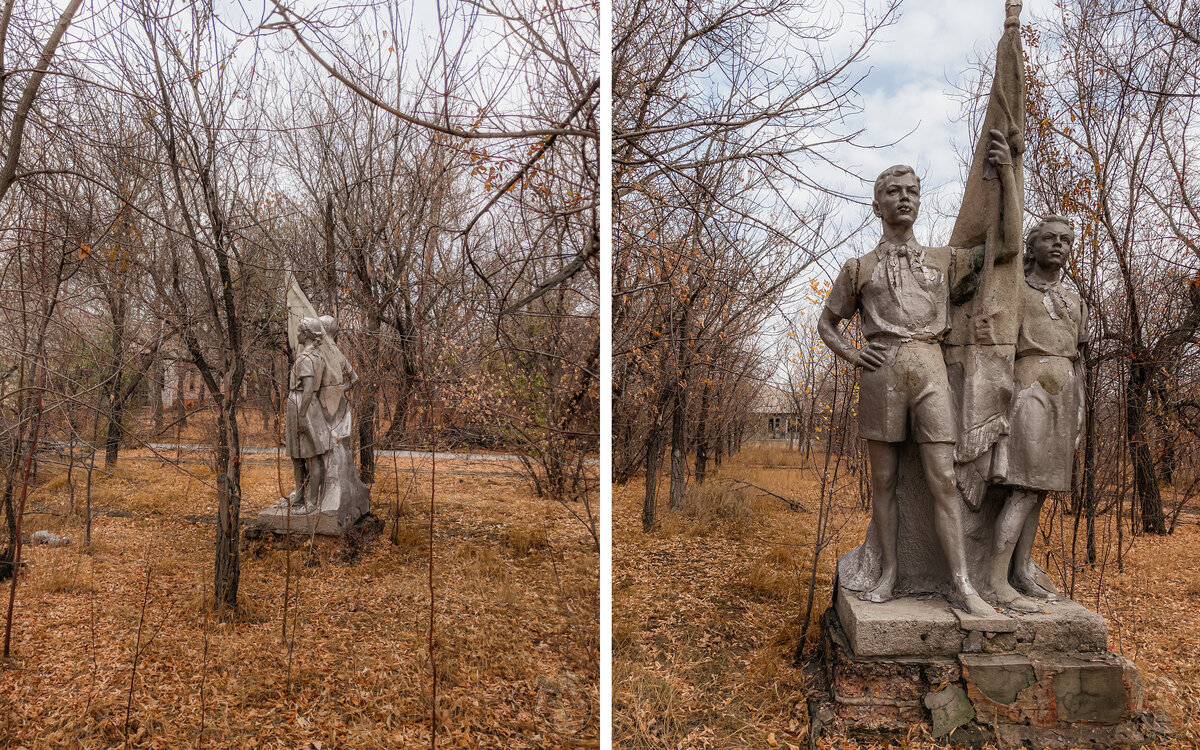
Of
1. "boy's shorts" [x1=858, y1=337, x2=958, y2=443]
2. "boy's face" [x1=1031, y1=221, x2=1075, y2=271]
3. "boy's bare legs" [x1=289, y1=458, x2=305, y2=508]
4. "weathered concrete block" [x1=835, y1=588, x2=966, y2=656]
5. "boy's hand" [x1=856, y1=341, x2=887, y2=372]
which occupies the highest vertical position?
"boy's face" [x1=1031, y1=221, x2=1075, y2=271]

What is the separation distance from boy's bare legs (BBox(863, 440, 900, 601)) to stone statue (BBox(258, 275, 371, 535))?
3530mm

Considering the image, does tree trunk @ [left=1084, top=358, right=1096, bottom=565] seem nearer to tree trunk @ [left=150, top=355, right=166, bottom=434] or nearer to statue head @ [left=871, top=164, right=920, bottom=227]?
statue head @ [left=871, top=164, right=920, bottom=227]

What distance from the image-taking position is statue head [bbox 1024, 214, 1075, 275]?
3061 millimetres

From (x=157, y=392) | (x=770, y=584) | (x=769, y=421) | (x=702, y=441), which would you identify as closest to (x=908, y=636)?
(x=770, y=584)

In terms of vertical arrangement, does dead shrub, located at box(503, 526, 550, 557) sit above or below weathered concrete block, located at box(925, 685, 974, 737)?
above

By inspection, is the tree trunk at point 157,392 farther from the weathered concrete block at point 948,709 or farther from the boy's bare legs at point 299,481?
the weathered concrete block at point 948,709

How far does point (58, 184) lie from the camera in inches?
96.4

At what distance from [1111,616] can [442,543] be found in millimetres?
4560

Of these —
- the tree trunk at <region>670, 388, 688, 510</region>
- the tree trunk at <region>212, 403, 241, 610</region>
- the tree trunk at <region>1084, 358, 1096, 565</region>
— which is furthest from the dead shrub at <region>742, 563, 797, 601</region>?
the tree trunk at <region>212, 403, 241, 610</region>

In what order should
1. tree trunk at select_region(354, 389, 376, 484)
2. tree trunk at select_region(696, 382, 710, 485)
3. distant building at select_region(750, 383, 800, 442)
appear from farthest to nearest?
distant building at select_region(750, 383, 800, 442)
tree trunk at select_region(696, 382, 710, 485)
tree trunk at select_region(354, 389, 376, 484)

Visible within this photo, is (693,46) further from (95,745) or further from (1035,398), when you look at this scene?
(95,745)

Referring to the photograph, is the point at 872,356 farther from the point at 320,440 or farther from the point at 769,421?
the point at 769,421

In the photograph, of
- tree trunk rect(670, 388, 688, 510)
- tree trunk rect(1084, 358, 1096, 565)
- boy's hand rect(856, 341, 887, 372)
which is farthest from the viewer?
tree trunk rect(670, 388, 688, 510)

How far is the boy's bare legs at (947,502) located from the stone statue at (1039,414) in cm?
21
